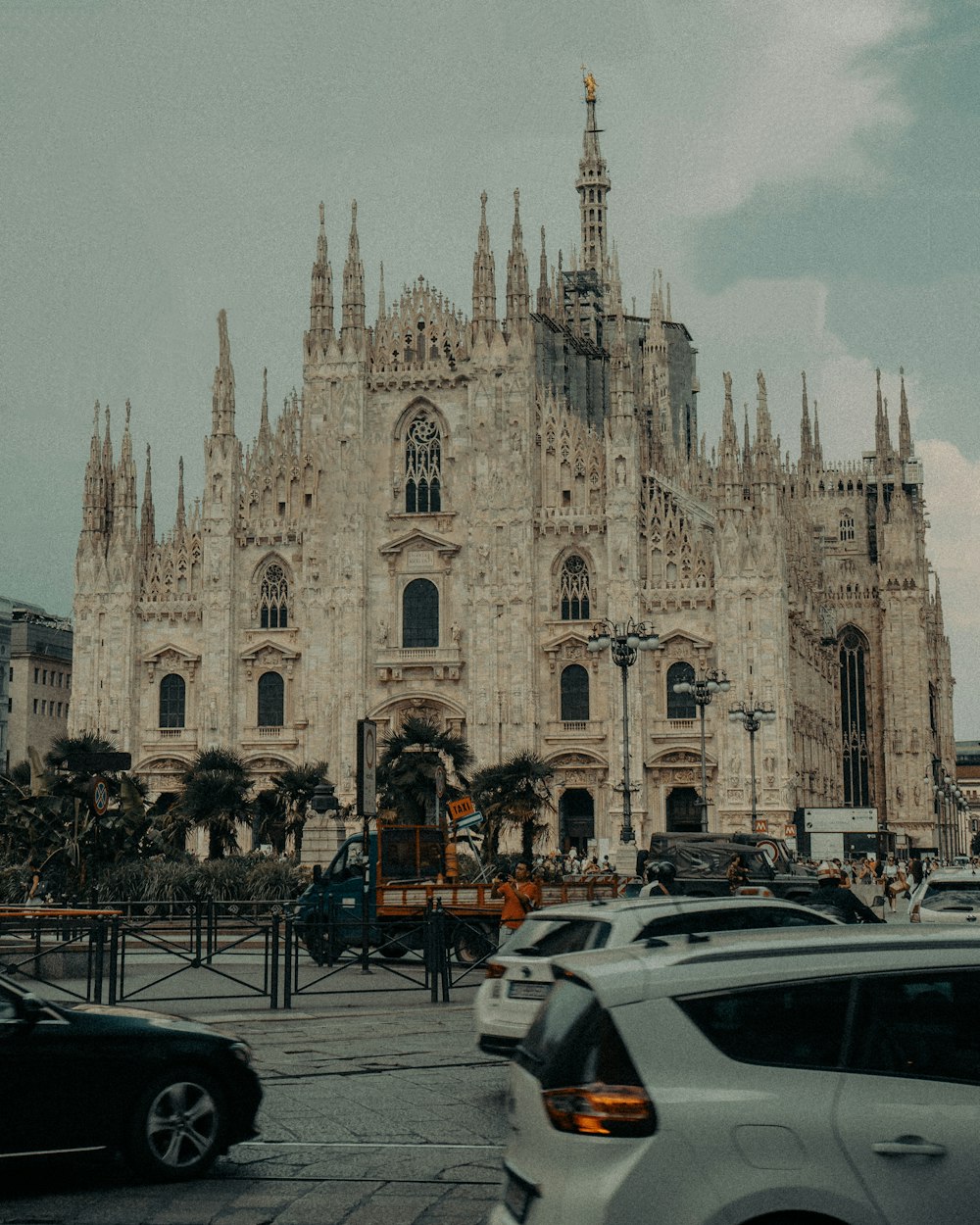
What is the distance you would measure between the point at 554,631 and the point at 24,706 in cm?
6270

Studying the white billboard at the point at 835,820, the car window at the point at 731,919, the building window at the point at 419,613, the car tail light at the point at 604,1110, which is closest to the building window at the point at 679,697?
the white billboard at the point at 835,820

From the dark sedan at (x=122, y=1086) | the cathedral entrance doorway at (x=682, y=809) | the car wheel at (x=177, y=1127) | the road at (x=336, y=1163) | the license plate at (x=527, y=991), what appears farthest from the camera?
the cathedral entrance doorway at (x=682, y=809)

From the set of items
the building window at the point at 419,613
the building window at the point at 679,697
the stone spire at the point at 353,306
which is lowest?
the building window at the point at 679,697

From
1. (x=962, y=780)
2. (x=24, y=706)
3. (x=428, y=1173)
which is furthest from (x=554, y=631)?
(x=962, y=780)

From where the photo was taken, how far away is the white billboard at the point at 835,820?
181 feet

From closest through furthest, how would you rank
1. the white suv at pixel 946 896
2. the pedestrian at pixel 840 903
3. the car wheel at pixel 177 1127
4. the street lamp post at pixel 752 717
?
the car wheel at pixel 177 1127, the pedestrian at pixel 840 903, the white suv at pixel 946 896, the street lamp post at pixel 752 717

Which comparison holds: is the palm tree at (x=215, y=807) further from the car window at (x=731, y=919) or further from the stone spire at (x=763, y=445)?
the car window at (x=731, y=919)

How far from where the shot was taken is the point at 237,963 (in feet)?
75.4

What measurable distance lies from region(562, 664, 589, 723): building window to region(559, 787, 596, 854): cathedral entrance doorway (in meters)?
2.64

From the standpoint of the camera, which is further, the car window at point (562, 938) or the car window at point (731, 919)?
the car window at point (731, 919)

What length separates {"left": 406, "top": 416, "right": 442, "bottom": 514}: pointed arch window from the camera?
5984 cm

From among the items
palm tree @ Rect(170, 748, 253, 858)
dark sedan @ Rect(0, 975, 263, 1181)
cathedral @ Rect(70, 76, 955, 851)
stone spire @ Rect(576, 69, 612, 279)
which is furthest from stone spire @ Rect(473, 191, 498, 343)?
dark sedan @ Rect(0, 975, 263, 1181)

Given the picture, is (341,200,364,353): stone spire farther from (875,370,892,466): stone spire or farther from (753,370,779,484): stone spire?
(875,370,892,466): stone spire

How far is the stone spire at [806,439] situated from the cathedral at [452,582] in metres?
36.8
